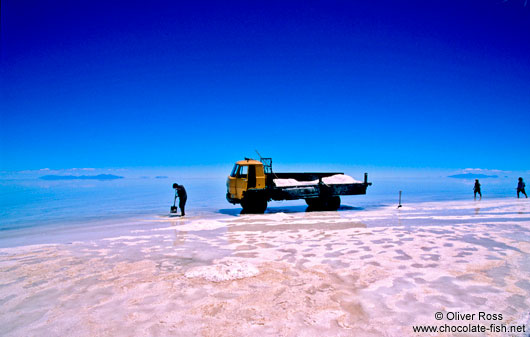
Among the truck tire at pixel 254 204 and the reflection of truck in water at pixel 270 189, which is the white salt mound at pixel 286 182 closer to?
the reflection of truck in water at pixel 270 189

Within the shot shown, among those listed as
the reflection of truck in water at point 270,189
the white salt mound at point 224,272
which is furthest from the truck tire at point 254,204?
the white salt mound at point 224,272

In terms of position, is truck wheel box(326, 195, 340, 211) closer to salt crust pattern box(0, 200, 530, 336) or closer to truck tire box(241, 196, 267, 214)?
truck tire box(241, 196, 267, 214)

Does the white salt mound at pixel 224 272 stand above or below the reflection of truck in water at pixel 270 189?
below

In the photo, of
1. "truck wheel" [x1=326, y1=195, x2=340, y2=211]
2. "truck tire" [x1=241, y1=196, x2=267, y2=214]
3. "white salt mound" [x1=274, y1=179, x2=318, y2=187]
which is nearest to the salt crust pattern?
"truck tire" [x1=241, y1=196, x2=267, y2=214]

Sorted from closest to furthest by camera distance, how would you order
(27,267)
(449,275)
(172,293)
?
(172,293) < (449,275) < (27,267)

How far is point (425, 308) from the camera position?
425 cm

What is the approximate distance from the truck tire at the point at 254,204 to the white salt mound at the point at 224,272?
8818 millimetres

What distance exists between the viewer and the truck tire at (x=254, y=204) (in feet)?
50.1

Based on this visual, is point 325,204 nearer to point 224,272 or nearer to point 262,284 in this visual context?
point 224,272

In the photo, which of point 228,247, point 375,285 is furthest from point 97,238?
point 375,285

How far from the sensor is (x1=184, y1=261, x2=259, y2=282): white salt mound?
5596 mm

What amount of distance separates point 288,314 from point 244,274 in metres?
1.81

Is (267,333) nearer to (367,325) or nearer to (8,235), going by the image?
(367,325)

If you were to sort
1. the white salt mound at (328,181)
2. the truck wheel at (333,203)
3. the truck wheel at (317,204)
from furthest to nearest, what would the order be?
the truck wheel at (333,203) < the truck wheel at (317,204) < the white salt mound at (328,181)
